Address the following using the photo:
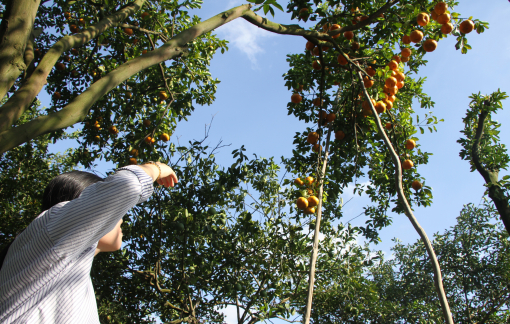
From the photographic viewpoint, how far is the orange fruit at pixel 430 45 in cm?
275

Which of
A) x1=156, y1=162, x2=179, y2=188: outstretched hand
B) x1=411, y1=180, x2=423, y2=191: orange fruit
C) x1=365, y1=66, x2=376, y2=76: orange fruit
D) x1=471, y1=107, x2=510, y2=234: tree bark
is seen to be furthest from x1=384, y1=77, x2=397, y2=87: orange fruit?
x1=471, y1=107, x2=510, y2=234: tree bark

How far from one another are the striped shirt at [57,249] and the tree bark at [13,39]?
0.99m

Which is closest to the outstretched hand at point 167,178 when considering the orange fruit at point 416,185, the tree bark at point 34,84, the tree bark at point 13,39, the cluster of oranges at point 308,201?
the tree bark at point 34,84

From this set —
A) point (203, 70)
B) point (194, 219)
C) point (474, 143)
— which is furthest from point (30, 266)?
point (474, 143)

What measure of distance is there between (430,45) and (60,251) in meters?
3.17

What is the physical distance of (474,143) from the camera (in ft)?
16.6

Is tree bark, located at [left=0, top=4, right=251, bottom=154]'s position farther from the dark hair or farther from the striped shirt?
the striped shirt

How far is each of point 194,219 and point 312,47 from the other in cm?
209

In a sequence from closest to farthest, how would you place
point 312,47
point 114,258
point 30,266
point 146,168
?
point 30,266, point 146,168, point 312,47, point 114,258

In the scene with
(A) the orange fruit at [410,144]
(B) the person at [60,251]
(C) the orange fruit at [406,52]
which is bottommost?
(B) the person at [60,251]

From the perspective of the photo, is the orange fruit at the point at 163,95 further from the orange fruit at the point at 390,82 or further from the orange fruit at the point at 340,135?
the orange fruit at the point at 390,82

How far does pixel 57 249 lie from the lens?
2.58 feet

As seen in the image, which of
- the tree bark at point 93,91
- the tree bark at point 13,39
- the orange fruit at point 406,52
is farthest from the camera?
the orange fruit at point 406,52

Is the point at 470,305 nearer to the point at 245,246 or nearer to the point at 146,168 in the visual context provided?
the point at 245,246
